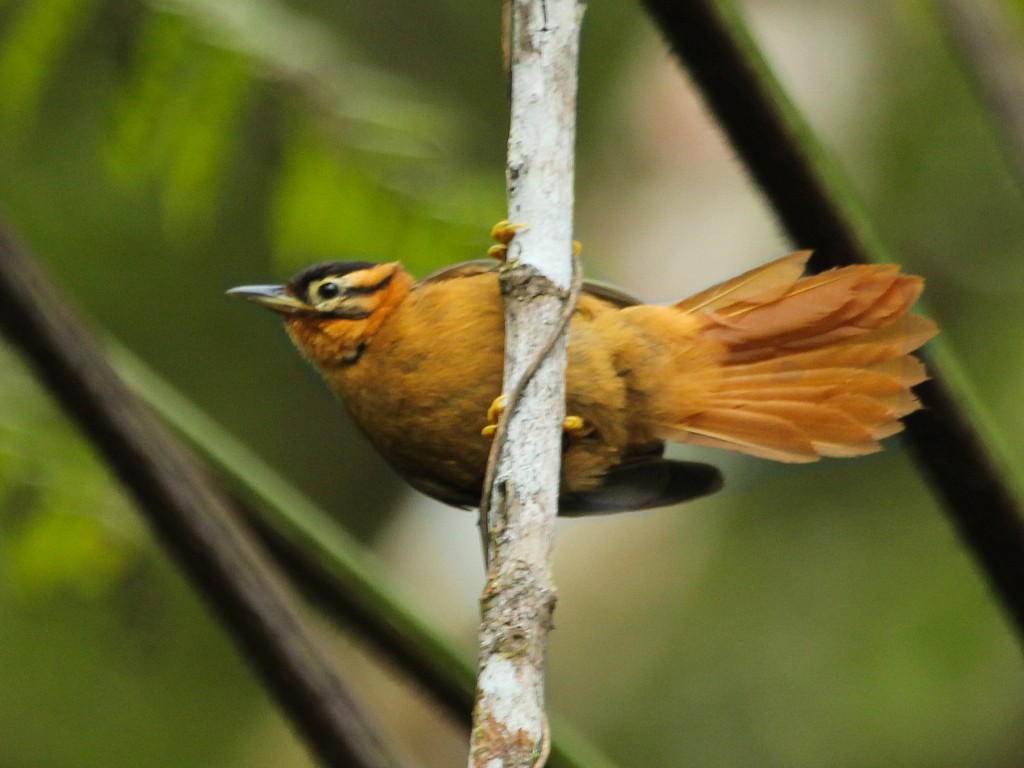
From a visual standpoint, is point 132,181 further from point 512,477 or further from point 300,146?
point 512,477

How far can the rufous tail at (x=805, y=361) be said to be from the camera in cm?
238

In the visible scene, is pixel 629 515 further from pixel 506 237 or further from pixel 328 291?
pixel 506 237

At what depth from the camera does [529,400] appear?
1986 millimetres

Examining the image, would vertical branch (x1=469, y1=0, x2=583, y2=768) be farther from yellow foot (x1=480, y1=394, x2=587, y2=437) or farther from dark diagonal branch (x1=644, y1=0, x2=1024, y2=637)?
yellow foot (x1=480, y1=394, x2=587, y2=437)

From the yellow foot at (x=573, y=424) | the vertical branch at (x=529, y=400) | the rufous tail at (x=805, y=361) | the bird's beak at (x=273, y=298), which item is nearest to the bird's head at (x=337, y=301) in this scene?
the bird's beak at (x=273, y=298)

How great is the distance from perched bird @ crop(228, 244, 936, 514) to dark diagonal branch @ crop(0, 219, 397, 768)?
3.22 feet

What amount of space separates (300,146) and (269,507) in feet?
4.52

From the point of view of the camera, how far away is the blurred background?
15.4 feet

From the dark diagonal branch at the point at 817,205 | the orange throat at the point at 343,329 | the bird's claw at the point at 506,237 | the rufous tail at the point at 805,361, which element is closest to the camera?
the dark diagonal branch at the point at 817,205

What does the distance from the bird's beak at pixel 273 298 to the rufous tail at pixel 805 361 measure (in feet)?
2.85

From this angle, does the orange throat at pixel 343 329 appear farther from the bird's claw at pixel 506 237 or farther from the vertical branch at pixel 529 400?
the vertical branch at pixel 529 400

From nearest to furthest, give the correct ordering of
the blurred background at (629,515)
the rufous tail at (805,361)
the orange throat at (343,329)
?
the rufous tail at (805,361), the orange throat at (343,329), the blurred background at (629,515)

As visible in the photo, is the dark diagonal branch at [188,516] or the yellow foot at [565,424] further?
the yellow foot at [565,424]

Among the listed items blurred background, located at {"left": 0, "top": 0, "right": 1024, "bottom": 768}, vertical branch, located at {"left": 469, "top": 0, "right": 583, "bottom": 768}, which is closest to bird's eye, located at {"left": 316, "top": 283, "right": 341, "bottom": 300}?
blurred background, located at {"left": 0, "top": 0, "right": 1024, "bottom": 768}
